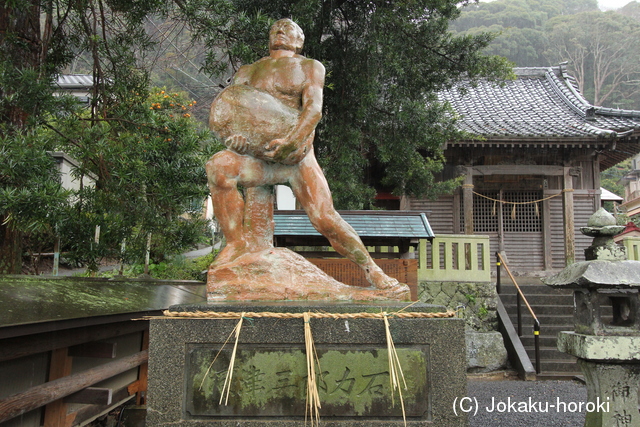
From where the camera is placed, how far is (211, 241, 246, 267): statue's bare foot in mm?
3219

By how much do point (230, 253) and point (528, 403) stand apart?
5.09 m

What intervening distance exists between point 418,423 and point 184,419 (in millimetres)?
1329

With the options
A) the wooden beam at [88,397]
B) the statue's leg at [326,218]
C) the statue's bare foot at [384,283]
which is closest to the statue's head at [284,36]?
the statue's leg at [326,218]

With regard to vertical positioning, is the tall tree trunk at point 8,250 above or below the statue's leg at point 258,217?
below

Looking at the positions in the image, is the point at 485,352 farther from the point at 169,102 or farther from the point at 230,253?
the point at 169,102

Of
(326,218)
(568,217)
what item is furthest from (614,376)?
(568,217)

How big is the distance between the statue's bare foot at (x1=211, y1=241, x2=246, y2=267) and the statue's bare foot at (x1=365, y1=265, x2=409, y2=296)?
3.09ft

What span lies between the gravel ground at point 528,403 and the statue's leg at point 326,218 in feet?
10.2

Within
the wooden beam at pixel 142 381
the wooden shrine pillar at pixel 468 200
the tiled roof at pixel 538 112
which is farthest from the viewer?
the wooden shrine pillar at pixel 468 200

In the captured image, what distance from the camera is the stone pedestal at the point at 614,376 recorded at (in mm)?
3494

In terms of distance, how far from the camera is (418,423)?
8.38ft

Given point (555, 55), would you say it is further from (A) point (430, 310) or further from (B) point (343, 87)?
(A) point (430, 310)

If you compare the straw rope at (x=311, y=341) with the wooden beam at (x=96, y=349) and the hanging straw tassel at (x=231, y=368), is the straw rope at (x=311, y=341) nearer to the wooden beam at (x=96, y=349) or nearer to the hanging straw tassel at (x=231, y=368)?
the hanging straw tassel at (x=231, y=368)

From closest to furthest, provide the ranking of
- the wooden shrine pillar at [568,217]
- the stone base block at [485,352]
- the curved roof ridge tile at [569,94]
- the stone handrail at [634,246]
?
1. the stone base block at [485,352]
2. the stone handrail at [634,246]
3. the wooden shrine pillar at [568,217]
4. the curved roof ridge tile at [569,94]
